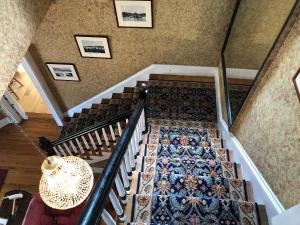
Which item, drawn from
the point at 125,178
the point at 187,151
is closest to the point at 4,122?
the point at 187,151

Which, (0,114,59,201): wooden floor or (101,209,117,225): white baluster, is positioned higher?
(0,114,59,201): wooden floor

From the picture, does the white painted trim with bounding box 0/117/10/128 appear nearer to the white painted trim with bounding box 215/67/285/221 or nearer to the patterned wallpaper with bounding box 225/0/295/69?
the white painted trim with bounding box 215/67/285/221

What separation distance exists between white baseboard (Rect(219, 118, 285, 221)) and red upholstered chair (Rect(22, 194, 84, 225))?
2068mm

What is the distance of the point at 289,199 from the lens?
2092mm

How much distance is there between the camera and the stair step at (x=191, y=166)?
9.12ft

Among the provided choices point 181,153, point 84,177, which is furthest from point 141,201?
point 181,153

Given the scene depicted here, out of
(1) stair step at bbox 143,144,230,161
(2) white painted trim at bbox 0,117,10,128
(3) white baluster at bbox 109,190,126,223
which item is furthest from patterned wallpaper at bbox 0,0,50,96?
(2) white painted trim at bbox 0,117,10,128

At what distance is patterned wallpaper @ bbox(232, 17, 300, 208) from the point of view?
1993 mm

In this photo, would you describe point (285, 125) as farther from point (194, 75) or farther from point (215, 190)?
point (194, 75)

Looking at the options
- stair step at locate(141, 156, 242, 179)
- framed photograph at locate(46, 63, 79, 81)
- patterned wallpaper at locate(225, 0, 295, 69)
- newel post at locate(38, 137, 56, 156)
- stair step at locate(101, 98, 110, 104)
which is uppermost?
framed photograph at locate(46, 63, 79, 81)

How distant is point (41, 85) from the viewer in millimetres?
4934

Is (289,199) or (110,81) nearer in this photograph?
(289,199)

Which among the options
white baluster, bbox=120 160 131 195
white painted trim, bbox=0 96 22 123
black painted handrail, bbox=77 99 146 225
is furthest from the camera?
white painted trim, bbox=0 96 22 123

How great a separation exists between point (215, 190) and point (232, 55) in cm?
196
